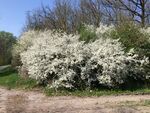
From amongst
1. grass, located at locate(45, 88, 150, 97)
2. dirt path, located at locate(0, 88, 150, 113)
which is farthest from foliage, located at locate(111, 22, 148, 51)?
dirt path, located at locate(0, 88, 150, 113)

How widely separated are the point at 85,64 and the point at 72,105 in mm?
4892

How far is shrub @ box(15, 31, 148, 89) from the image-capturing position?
17.0m

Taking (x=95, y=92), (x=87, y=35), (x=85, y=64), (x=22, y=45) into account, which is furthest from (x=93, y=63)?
(x=22, y=45)

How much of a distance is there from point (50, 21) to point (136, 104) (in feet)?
122

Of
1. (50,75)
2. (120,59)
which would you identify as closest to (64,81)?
(50,75)

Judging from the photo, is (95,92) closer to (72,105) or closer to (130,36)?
(72,105)

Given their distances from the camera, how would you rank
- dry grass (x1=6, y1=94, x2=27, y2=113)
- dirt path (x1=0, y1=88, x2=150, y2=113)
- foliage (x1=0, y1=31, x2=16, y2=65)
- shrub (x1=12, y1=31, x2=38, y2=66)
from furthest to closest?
1. foliage (x1=0, y1=31, x2=16, y2=65)
2. shrub (x1=12, y1=31, x2=38, y2=66)
3. dry grass (x1=6, y1=94, x2=27, y2=113)
4. dirt path (x1=0, y1=88, x2=150, y2=113)

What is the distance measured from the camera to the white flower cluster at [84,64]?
17031mm

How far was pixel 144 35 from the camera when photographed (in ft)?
65.3

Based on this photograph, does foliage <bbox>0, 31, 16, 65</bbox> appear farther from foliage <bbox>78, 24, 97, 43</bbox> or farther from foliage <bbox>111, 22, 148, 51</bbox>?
foliage <bbox>111, 22, 148, 51</bbox>

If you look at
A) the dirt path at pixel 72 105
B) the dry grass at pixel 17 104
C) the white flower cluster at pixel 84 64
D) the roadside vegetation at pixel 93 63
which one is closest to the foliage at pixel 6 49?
the roadside vegetation at pixel 93 63

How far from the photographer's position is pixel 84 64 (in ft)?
57.9

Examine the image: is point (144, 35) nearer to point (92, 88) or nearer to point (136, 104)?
point (92, 88)

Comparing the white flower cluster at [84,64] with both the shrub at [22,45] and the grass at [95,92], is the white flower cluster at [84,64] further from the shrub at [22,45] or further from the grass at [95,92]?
the shrub at [22,45]
